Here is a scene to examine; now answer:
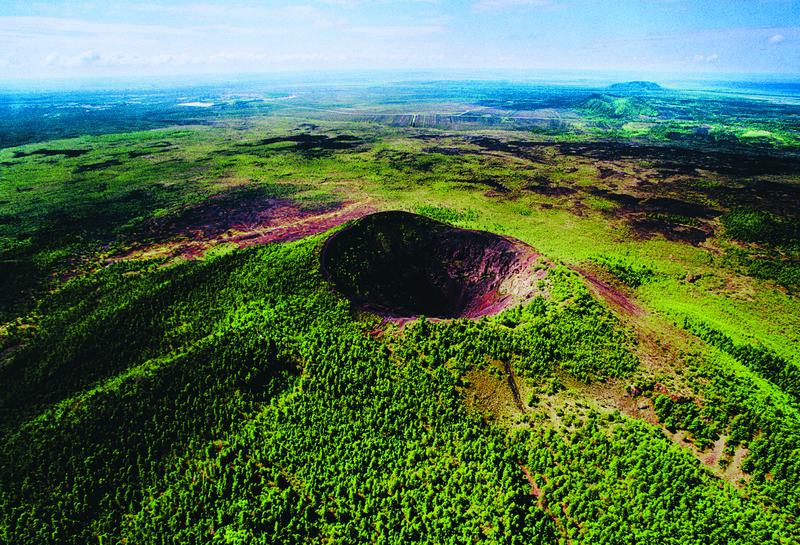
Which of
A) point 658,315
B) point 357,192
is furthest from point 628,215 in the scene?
point 357,192

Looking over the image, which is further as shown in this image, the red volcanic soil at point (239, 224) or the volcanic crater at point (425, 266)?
the red volcanic soil at point (239, 224)

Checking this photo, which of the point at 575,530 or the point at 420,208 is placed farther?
the point at 420,208

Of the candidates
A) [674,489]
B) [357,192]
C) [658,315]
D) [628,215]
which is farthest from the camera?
[357,192]

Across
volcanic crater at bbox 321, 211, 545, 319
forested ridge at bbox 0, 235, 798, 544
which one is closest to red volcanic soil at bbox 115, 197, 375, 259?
volcanic crater at bbox 321, 211, 545, 319

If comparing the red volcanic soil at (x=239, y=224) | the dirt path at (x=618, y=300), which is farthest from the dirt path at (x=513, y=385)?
the red volcanic soil at (x=239, y=224)

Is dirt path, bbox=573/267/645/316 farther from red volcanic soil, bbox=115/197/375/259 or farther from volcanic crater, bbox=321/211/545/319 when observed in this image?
red volcanic soil, bbox=115/197/375/259

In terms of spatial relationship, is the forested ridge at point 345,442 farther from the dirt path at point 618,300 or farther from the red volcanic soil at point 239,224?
the red volcanic soil at point 239,224

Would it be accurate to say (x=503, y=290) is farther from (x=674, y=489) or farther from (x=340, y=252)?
(x=674, y=489)
